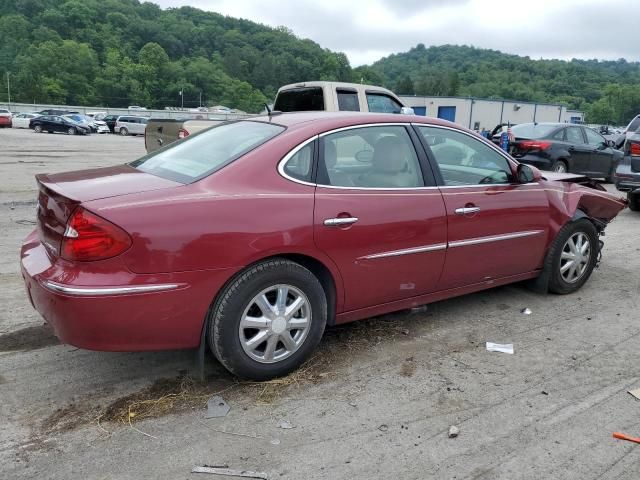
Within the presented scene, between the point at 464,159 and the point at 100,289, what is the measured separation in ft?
9.70

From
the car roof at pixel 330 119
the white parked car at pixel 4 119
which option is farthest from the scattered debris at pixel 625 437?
the white parked car at pixel 4 119

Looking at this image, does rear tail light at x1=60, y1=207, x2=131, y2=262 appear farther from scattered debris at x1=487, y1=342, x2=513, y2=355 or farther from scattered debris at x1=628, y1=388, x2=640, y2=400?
scattered debris at x1=628, y1=388, x2=640, y2=400

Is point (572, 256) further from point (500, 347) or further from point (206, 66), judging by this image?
point (206, 66)

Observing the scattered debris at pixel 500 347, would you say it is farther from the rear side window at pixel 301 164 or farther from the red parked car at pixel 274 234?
the rear side window at pixel 301 164

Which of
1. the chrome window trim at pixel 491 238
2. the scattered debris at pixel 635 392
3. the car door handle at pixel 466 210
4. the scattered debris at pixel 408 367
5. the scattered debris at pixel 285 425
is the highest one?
the car door handle at pixel 466 210

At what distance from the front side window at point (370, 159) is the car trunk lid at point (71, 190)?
996 millimetres

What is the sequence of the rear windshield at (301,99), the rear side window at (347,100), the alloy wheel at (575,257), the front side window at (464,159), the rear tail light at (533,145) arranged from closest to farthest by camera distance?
1. the front side window at (464,159)
2. the alloy wheel at (575,257)
3. the rear side window at (347,100)
4. the rear windshield at (301,99)
5. the rear tail light at (533,145)

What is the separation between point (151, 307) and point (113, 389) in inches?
29.6

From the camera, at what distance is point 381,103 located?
31.2ft

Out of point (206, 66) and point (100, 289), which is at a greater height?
point (206, 66)

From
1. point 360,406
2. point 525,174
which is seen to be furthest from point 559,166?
point 360,406

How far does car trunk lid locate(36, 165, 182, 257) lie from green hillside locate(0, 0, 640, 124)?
82.3 m

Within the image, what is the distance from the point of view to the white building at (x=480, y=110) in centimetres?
5041

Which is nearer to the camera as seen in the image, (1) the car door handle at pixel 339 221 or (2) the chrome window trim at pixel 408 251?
(1) the car door handle at pixel 339 221
